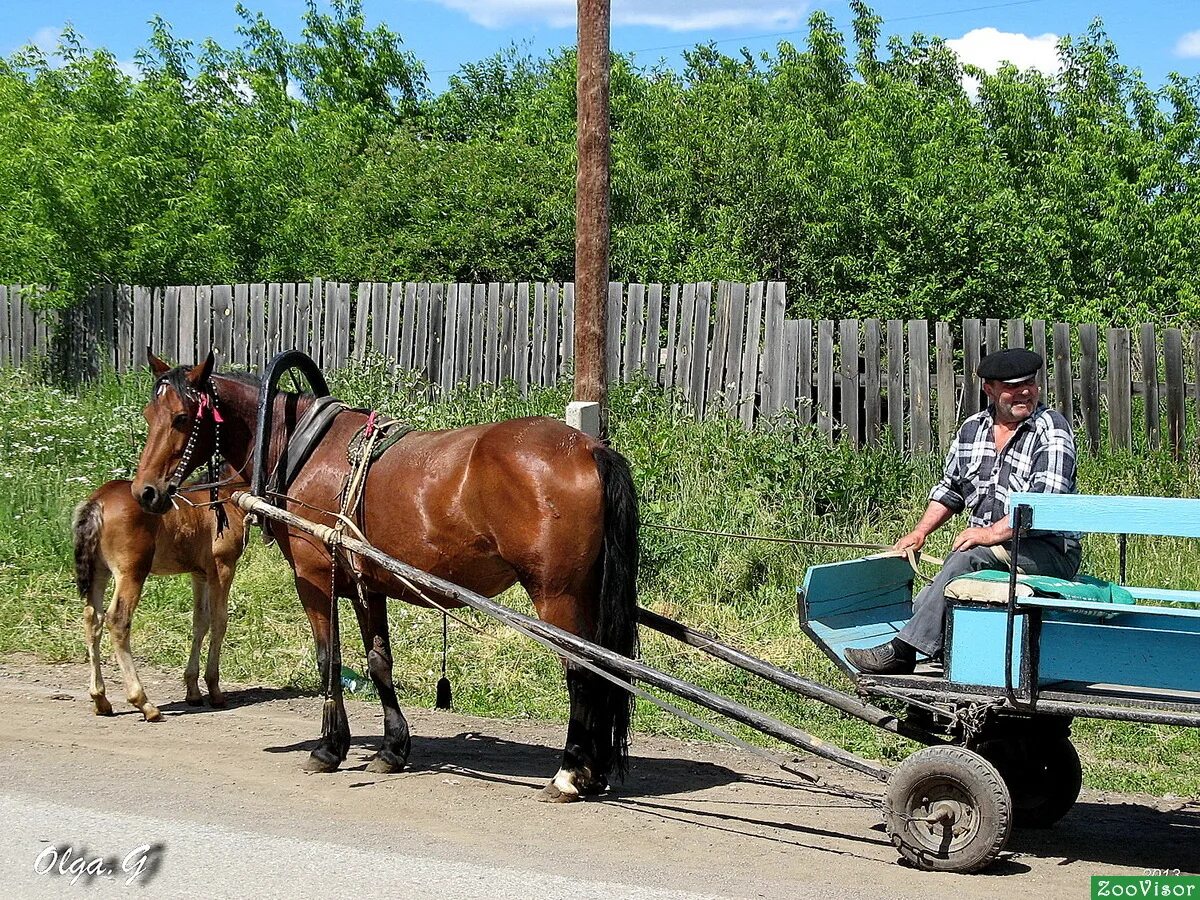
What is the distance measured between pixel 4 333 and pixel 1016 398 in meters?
17.6

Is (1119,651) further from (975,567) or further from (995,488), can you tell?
(995,488)

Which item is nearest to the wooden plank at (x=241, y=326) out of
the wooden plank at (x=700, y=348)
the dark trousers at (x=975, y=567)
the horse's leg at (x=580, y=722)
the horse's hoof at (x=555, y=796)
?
the wooden plank at (x=700, y=348)

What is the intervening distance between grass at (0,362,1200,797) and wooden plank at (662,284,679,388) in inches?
11.4

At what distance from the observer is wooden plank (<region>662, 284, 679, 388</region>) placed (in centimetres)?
1292

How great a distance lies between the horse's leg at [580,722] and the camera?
6438mm

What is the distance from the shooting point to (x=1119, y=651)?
503 cm

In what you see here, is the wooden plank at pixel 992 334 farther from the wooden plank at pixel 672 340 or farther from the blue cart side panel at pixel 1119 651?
the blue cart side panel at pixel 1119 651

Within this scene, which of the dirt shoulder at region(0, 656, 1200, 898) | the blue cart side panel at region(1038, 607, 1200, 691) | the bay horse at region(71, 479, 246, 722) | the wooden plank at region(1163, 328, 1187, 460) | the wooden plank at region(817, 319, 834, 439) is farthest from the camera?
the wooden plank at region(817, 319, 834, 439)

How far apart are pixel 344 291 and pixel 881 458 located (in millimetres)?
6982

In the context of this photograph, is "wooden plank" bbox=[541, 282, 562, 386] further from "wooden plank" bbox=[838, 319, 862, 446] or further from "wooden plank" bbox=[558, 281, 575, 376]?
"wooden plank" bbox=[838, 319, 862, 446]

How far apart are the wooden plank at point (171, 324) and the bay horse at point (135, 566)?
348 inches

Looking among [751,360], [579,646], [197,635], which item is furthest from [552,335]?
[579,646]

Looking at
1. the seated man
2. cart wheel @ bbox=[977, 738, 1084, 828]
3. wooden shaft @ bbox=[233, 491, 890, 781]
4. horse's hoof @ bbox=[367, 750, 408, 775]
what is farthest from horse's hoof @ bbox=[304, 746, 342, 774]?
cart wheel @ bbox=[977, 738, 1084, 828]

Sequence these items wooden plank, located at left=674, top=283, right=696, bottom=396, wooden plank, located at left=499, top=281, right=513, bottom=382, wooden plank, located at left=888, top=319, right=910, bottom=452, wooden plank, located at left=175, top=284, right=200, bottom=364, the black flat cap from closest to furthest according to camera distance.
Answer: the black flat cap → wooden plank, located at left=888, top=319, right=910, bottom=452 → wooden plank, located at left=674, top=283, right=696, bottom=396 → wooden plank, located at left=499, top=281, right=513, bottom=382 → wooden plank, located at left=175, top=284, right=200, bottom=364
